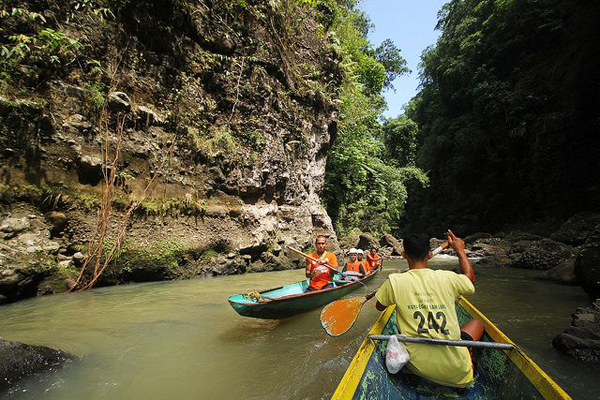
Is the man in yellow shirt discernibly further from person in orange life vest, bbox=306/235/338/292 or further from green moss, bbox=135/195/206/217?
green moss, bbox=135/195/206/217

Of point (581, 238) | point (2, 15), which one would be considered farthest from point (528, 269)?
point (2, 15)

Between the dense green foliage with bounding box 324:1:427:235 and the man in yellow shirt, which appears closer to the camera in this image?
the man in yellow shirt

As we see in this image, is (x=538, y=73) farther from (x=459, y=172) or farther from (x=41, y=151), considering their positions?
(x=41, y=151)

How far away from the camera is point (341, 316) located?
3.68 metres

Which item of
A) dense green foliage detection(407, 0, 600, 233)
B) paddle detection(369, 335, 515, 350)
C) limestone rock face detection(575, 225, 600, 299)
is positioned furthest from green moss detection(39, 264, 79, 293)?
dense green foliage detection(407, 0, 600, 233)

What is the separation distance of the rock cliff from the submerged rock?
3213 mm

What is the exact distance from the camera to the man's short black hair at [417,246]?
2.32m

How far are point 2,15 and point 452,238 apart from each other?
31.3 ft

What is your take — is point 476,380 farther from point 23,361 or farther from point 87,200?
point 87,200

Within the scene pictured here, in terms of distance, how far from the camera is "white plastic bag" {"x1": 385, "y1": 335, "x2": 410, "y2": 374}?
2078 mm

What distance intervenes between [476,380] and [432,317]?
0.81 metres

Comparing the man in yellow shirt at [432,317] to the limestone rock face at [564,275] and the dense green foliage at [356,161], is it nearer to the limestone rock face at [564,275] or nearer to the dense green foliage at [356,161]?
the limestone rock face at [564,275]

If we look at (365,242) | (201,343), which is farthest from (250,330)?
(365,242)

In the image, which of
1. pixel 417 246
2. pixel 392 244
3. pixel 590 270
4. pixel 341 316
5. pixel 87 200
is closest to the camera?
pixel 417 246
